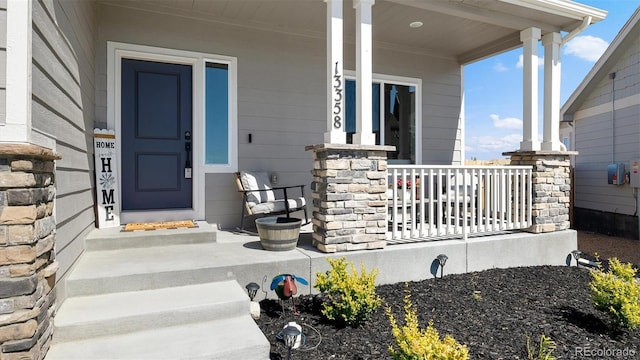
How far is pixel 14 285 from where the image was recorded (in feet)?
5.58

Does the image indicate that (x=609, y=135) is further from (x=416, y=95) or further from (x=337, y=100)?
(x=337, y=100)

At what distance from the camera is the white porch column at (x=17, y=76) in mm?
1702

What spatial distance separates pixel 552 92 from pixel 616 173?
3.79 m

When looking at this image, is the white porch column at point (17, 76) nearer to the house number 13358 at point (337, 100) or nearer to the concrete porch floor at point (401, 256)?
the concrete porch floor at point (401, 256)

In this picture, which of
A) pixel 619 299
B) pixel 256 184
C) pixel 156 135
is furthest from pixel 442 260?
pixel 156 135

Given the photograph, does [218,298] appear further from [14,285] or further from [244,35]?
[244,35]

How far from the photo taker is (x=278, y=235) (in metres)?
3.31

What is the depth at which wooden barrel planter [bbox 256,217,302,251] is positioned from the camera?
Answer: 10.8 feet

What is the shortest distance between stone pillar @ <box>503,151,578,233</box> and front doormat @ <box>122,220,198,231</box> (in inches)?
155

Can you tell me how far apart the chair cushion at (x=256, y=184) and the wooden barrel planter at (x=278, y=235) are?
2.91 feet

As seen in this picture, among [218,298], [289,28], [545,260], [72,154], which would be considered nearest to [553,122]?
[545,260]

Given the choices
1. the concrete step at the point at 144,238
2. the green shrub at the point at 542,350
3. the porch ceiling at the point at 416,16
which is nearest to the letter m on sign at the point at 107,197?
the concrete step at the point at 144,238

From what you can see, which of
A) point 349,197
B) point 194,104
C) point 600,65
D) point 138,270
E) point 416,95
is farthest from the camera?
point 600,65

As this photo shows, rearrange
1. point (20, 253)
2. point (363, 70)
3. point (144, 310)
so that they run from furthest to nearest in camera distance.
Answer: point (363, 70)
point (144, 310)
point (20, 253)
